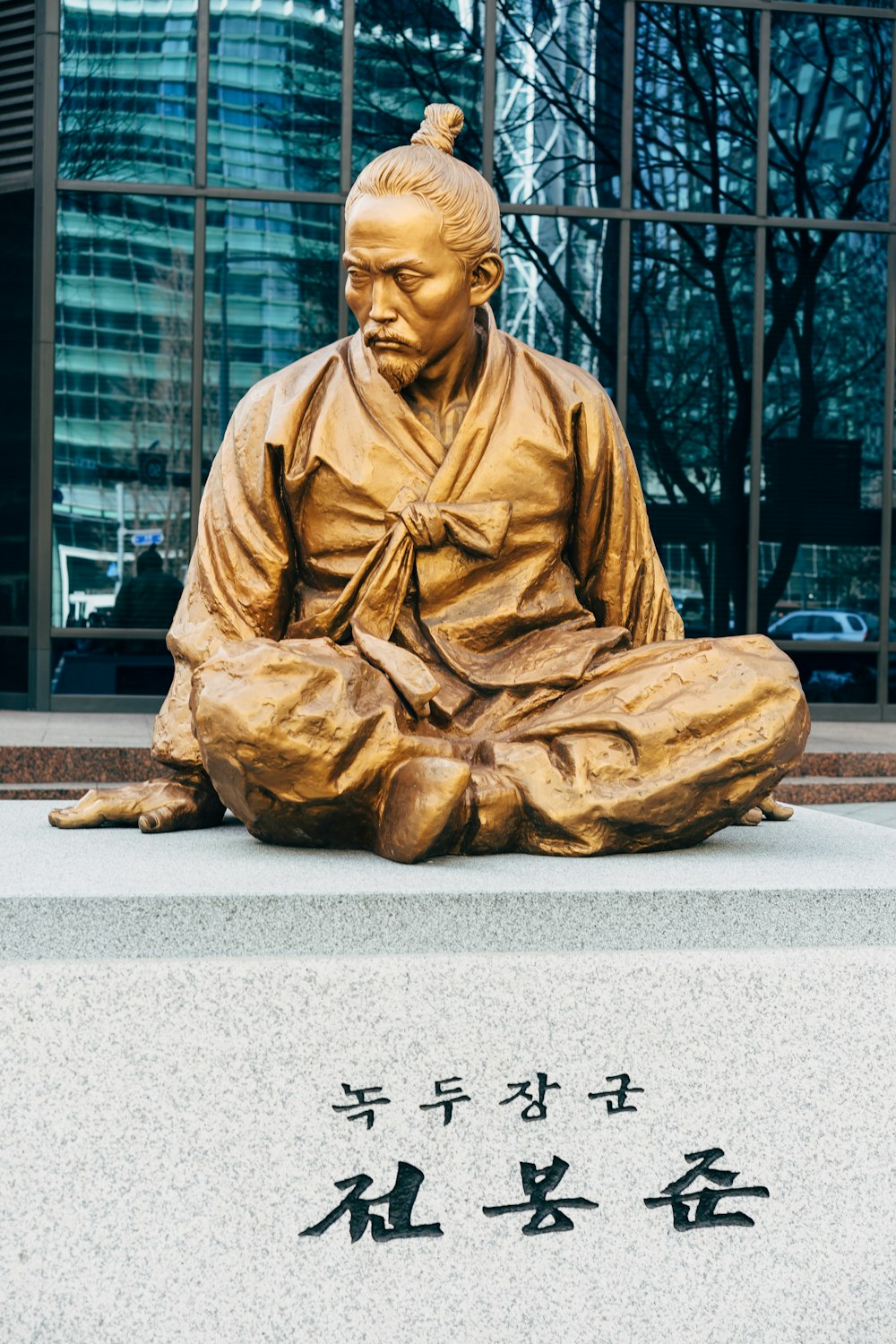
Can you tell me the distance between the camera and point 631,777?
2.95 m

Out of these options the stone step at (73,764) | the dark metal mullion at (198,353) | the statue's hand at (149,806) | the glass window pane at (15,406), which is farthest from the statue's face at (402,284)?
the glass window pane at (15,406)

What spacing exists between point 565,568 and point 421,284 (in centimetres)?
76

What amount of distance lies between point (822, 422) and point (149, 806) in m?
7.01

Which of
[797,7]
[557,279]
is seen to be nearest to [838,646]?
[557,279]

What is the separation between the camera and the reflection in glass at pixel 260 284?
877cm

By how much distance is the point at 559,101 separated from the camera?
8.87 m

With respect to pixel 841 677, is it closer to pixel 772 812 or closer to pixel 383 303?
pixel 772 812

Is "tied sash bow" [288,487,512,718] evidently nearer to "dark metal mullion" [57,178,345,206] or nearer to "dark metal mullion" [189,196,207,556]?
"dark metal mullion" [189,196,207,556]

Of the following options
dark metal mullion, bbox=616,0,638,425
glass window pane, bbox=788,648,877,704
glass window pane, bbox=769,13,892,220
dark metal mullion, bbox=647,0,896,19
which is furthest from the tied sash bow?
dark metal mullion, bbox=647,0,896,19

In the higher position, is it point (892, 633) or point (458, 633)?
point (458, 633)

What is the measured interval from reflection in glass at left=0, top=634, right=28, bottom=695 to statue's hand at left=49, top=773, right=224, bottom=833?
6031 millimetres

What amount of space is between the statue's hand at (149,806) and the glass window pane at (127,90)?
6.32m

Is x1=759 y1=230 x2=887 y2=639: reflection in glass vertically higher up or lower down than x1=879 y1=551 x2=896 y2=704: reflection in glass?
higher up

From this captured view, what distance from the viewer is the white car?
30.8 ft
